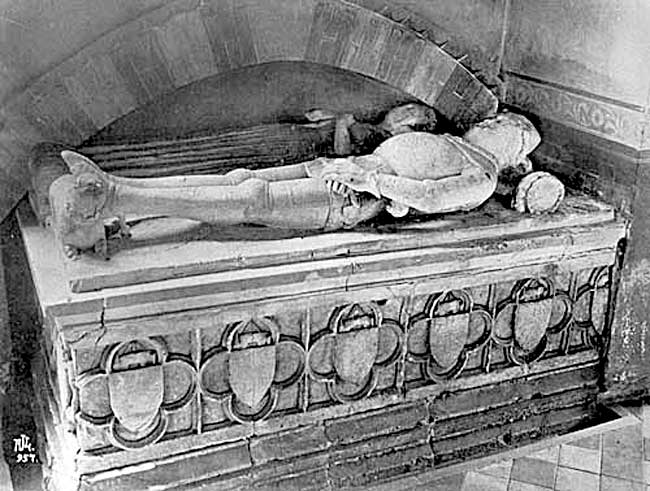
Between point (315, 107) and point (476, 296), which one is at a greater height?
point (315, 107)

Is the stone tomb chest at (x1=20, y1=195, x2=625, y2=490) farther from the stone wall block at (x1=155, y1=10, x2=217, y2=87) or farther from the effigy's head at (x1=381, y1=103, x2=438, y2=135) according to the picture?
the stone wall block at (x1=155, y1=10, x2=217, y2=87)

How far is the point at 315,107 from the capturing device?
12.3ft

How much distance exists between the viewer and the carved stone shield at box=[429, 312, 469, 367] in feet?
10.2

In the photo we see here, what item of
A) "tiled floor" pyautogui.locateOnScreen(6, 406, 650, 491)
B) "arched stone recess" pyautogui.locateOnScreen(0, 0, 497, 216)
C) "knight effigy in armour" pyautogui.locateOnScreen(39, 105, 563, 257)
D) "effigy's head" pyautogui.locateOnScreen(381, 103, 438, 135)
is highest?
"arched stone recess" pyautogui.locateOnScreen(0, 0, 497, 216)

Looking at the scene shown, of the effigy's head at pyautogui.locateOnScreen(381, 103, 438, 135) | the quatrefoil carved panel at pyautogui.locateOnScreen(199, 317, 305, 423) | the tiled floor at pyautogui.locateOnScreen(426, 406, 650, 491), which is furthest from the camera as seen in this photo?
the effigy's head at pyautogui.locateOnScreen(381, 103, 438, 135)

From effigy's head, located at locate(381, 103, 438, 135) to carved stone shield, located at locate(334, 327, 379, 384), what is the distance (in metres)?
1.13

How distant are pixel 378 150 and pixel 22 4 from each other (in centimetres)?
149

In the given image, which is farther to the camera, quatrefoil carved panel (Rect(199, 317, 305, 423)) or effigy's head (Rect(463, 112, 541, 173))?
effigy's head (Rect(463, 112, 541, 173))

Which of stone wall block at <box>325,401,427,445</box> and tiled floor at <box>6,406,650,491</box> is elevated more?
stone wall block at <box>325,401,427,445</box>

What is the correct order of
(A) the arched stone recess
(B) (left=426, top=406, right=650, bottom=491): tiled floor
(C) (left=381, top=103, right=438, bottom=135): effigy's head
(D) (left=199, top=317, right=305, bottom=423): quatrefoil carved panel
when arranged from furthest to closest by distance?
(C) (left=381, top=103, right=438, bottom=135): effigy's head < (A) the arched stone recess < (B) (left=426, top=406, right=650, bottom=491): tiled floor < (D) (left=199, top=317, right=305, bottom=423): quatrefoil carved panel

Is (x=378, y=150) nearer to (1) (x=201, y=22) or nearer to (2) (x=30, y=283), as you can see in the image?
(1) (x=201, y=22)

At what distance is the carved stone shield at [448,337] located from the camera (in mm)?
3119

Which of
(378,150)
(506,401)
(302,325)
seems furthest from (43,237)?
(506,401)

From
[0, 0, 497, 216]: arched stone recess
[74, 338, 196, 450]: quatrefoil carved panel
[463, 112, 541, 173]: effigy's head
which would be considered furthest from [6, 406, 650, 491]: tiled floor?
[0, 0, 497, 216]: arched stone recess
